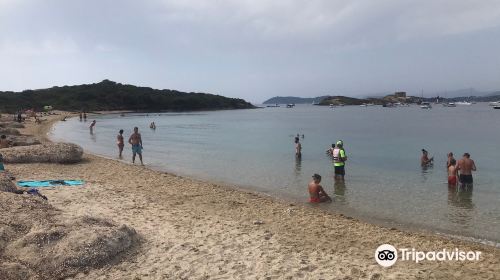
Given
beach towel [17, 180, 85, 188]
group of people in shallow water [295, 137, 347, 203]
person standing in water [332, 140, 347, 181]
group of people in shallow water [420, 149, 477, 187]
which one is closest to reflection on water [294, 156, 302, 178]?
group of people in shallow water [295, 137, 347, 203]

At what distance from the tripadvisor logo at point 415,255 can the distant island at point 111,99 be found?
93.3m

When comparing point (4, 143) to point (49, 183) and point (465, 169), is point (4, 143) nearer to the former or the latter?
point (49, 183)

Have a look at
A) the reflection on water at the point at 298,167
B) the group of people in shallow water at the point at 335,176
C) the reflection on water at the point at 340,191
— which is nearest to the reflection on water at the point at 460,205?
the reflection on water at the point at 340,191

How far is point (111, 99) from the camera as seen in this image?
403 feet

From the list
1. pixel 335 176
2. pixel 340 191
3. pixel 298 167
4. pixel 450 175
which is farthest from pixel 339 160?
pixel 298 167

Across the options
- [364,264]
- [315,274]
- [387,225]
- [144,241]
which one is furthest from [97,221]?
[387,225]

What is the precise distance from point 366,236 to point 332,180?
7.88 metres

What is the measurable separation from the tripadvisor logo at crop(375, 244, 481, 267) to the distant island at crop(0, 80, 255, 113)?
93.3 meters

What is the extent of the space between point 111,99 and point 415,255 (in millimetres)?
124866

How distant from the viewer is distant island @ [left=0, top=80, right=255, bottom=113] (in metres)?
103

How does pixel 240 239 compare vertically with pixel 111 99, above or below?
below

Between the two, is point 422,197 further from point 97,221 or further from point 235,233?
point 97,221

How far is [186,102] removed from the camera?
468ft

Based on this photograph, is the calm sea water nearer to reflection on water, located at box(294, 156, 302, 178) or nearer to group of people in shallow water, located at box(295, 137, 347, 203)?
reflection on water, located at box(294, 156, 302, 178)
